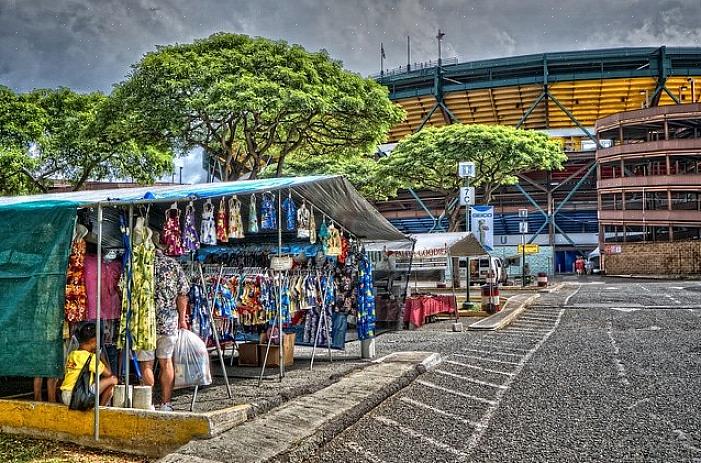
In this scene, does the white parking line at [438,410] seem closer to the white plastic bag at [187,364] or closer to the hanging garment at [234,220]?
the white plastic bag at [187,364]

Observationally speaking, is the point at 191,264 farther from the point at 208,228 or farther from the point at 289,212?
the point at 289,212

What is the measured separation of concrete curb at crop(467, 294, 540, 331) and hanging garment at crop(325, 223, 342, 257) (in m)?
5.80

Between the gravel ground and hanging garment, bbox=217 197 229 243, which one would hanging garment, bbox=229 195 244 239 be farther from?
the gravel ground

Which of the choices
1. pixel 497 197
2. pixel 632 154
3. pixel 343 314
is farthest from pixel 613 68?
pixel 343 314

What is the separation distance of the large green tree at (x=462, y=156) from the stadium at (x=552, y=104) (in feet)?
73.3

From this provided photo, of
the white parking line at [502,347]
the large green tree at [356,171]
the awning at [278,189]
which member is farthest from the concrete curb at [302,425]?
the large green tree at [356,171]

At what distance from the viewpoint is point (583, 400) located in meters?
7.29

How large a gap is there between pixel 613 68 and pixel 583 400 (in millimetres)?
53628

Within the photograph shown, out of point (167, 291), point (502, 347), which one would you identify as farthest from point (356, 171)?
point (167, 291)

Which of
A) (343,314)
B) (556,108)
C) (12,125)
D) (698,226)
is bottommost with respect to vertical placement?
(343,314)

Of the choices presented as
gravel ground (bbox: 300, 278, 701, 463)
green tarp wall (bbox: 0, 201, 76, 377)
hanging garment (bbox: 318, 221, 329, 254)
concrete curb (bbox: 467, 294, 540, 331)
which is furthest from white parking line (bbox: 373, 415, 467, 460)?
concrete curb (bbox: 467, 294, 540, 331)

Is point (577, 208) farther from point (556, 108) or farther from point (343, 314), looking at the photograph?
point (343, 314)

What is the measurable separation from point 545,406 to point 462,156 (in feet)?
81.1

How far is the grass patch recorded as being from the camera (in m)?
5.45
